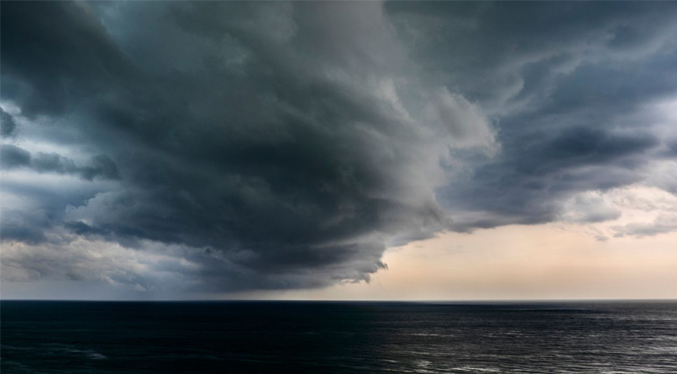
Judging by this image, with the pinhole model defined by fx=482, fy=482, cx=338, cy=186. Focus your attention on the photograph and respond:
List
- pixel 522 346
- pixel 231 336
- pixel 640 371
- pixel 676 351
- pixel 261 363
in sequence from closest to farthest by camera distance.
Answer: pixel 640 371 → pixel 261 363 → pixel 676 351 → pixel 522 346 → pixel 231 336

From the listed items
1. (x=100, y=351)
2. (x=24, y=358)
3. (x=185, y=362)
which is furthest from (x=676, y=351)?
(x=24, y=358)

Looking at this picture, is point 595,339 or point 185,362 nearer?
point 185,362

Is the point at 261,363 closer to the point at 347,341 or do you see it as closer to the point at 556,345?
the point at 347,341

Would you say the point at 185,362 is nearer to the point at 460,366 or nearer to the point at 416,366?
the point at 416,366

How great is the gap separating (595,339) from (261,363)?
334ft

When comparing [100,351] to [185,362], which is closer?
[185,362]

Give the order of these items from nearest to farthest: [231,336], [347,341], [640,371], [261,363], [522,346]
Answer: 1. [640,371]
2. [261,363]
3. [522,346]
4. [347,341]
5. [231,336]

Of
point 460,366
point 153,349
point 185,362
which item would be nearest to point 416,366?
point 460,366

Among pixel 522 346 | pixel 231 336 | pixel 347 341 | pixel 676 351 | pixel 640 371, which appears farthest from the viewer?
pixel 231 336

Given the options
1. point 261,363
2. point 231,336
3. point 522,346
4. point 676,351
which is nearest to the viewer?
point 261,363

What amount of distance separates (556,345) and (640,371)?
3838 centimetres

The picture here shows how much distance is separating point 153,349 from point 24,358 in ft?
91.8

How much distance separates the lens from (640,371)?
91.0 metres

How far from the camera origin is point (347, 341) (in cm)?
14075
